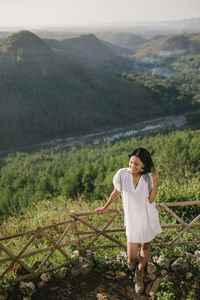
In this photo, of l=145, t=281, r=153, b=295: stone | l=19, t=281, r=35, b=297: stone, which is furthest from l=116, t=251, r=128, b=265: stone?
l=19, t=281, r=35, b=297: stone

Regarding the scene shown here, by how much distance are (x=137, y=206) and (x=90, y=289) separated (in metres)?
1.71

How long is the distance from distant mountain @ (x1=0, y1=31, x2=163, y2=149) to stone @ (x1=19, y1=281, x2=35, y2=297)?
1998 inches

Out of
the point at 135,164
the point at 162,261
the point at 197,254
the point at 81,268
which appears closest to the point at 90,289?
the point at 81,268

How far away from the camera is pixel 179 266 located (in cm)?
460

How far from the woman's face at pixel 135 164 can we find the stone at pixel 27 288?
2.56 m

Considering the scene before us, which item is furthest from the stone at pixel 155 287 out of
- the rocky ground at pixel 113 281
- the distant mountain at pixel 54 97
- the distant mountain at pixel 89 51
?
the distant mountain at pixel 89 51

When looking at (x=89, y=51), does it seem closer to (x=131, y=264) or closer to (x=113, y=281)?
(x=131, y=264)

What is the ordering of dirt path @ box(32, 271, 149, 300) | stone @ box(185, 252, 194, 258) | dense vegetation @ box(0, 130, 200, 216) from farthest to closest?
dense vegetation @ box(0, 130, 200, 216), stone @ box(185, 252, 194, 258), dirt path @ box(32, 271, 149, 300)

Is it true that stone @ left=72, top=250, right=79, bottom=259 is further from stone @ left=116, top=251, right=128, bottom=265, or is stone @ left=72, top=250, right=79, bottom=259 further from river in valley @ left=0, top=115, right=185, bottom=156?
river in valley @ left=0, top=115, right=185, bottom=156

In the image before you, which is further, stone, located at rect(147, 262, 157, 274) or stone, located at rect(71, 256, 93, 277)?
stone, located at rect(71, 256, 93, 277)

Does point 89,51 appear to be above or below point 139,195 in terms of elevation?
above

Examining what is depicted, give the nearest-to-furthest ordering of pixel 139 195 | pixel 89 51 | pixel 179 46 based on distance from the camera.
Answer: pixel 139 195
pixel 89 51
pixel 179 46

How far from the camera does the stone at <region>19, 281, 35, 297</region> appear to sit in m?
4.29

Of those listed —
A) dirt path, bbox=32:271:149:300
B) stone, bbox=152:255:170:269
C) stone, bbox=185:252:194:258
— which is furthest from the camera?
stone, bbox=185:252:194:258
